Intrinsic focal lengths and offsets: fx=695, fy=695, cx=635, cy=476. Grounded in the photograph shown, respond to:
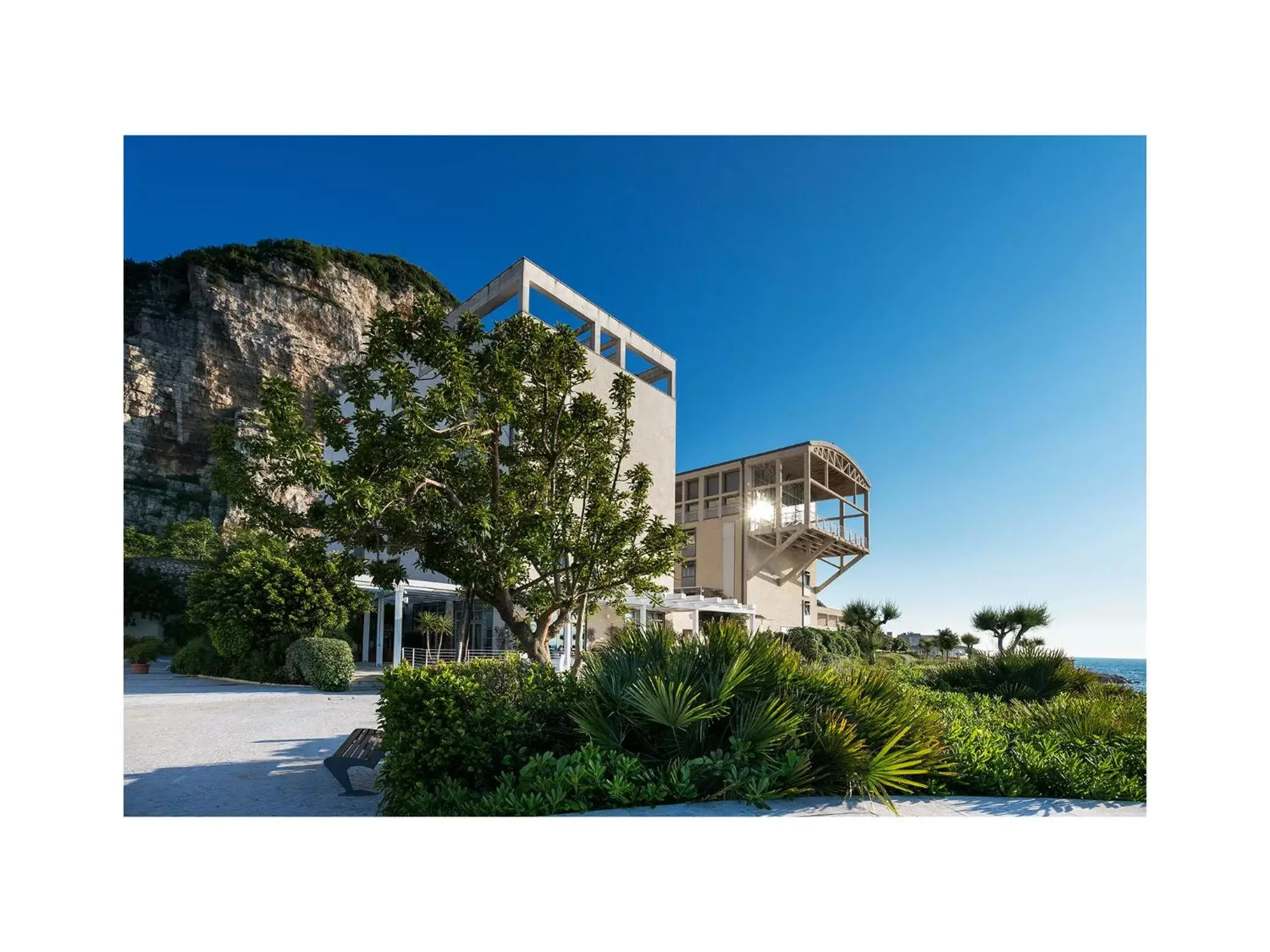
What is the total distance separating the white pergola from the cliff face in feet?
78.7

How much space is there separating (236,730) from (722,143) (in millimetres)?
9007

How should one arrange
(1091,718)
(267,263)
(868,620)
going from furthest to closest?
(267,263) < (868,620) < (1091,718)

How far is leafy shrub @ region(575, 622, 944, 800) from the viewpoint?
4.03m

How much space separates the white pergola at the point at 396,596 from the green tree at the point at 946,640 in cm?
1999

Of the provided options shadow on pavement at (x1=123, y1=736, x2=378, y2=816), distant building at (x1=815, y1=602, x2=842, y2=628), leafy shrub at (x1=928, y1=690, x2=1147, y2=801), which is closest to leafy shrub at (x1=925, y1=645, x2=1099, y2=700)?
leafy shrub at (x1=928, y1=690, x2=1147, y2=801)

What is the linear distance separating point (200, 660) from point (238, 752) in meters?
12.1

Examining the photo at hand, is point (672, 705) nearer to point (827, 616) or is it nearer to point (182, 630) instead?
point (182, 630)

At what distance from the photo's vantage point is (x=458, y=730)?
4559 mm

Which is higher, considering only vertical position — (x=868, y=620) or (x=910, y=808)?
(x=910, y=808)

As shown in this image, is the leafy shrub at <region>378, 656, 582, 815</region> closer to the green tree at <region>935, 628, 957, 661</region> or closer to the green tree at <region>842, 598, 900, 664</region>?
the green tree at <region>842, 598, 900, 664</region>

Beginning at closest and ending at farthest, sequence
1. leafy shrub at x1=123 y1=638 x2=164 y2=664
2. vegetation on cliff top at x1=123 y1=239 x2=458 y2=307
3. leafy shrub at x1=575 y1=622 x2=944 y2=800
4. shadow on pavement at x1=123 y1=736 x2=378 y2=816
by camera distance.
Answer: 1. leafy shrub at x1=575 y1=622 x2=944 y2=800
2. shadow on pavement at x1=123 y1=736 x2=378 y2=816
3. leafy shrub at x1=123 y1=638 x2=164 y2=664
4. vegetation on cliff top at x1=123 y1=239 x2=458 y2=307

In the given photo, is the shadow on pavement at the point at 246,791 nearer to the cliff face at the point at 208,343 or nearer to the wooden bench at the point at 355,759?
the wooden bench at the point at 355,759

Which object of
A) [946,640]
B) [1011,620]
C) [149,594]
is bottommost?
[946,640]

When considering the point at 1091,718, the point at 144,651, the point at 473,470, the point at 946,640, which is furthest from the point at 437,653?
the point at 946,640
